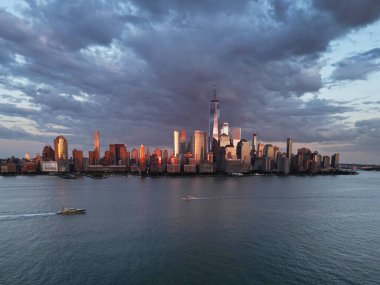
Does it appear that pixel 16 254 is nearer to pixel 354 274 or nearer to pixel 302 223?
pixel 354 274

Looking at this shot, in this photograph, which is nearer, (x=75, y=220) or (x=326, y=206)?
(x=75, y=220)

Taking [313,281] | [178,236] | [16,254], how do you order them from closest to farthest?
[313,281] < [16,254] < [178,236]

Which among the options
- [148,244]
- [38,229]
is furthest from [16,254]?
[148,244]

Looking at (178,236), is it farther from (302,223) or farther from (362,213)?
(362,213)

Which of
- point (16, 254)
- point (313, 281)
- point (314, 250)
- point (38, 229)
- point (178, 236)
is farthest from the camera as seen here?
point (38, 229)

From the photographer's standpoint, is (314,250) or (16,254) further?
(314,250)

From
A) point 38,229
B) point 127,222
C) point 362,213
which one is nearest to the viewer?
point 38,229

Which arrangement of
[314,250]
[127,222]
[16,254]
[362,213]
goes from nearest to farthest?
[16,254] → [314,250] → [127,222] → [362,213]

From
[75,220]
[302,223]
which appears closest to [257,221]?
[302,223]
